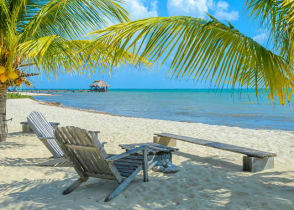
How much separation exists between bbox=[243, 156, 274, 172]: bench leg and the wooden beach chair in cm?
279

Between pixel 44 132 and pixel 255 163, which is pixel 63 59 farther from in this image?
pixel 255 163

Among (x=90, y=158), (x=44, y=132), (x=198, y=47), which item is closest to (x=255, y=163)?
(x=90, y=158)

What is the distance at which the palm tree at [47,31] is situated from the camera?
4.34 metres

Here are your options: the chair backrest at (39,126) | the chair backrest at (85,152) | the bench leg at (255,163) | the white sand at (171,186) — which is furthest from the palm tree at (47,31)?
the bench leg at (255,163)

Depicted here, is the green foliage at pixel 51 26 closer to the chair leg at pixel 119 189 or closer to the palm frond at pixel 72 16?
the palm frond at pixel 72 16

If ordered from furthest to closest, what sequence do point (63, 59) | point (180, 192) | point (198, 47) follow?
1. point (63, 59)
2. point (180, 192)
3. point (198, 47)

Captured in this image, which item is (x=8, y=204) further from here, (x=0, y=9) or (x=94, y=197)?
(x=0, y=9)

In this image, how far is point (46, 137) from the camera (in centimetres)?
478

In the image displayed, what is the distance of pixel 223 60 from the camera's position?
8.01ft

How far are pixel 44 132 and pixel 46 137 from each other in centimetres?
30

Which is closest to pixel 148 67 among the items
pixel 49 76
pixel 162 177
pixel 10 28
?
pixel 162 177

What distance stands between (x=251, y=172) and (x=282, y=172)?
49 cm

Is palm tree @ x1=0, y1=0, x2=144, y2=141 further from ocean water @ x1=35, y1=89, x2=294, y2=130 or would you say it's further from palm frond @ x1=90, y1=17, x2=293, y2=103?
ocean water @ x1=35, y1=89, x2=294, y2=130

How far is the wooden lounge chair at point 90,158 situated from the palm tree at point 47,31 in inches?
42.8
